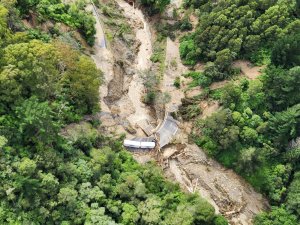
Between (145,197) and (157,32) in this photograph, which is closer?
(145,197)

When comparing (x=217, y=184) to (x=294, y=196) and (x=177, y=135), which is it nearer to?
(x=177, y=135)

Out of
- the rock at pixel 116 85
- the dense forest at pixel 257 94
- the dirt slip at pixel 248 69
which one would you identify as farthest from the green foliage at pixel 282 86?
the rock at pixel 116 85

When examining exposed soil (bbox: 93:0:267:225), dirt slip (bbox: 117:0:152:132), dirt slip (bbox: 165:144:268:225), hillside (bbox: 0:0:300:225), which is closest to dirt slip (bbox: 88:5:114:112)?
exposed soil (bbox: 93:0:267:225)

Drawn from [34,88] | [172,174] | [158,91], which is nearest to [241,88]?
[158,91]

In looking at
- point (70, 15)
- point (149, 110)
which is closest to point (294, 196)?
point (149, 110)

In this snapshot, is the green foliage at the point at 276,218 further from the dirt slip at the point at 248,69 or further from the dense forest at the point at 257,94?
the dirt slip at the point at 248,69

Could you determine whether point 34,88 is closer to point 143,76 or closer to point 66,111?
point 66,111
